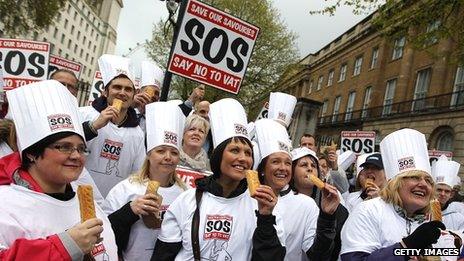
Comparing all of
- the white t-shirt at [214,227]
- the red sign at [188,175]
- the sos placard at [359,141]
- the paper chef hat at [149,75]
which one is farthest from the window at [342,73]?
the white t-shirt at [214,227]

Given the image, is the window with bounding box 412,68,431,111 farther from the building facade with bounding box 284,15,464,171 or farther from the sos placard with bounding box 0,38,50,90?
the sos placard with bounding box 0,38,50,90

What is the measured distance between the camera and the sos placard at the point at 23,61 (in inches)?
277

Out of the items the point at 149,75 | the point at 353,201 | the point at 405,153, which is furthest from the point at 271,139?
the point at 149,75

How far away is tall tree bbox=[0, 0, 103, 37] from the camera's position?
72.2ft

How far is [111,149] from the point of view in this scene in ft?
14.5

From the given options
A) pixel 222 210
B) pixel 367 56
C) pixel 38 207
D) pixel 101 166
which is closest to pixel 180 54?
pixel 101 166

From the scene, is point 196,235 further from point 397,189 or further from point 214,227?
point 397,189

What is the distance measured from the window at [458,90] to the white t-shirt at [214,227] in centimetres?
2479

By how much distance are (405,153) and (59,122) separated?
7.71ft

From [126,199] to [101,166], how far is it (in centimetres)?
107

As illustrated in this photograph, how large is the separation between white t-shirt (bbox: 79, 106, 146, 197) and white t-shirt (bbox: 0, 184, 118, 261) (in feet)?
6.79

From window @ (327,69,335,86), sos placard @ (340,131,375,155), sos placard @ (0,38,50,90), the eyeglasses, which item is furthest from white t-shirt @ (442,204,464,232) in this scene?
window @ (327,69,335,86)

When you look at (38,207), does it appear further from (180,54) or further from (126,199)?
(180,54)

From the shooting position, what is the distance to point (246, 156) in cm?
327
